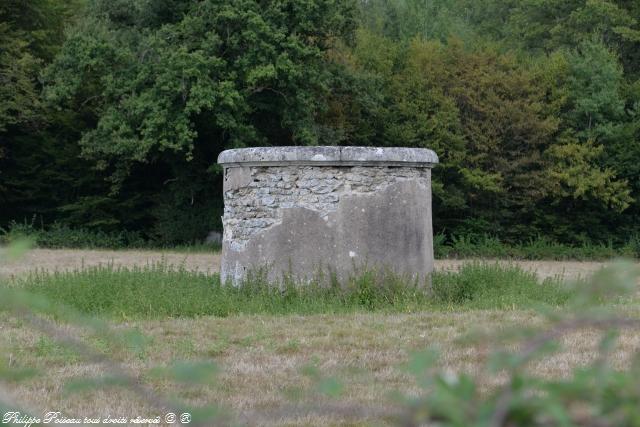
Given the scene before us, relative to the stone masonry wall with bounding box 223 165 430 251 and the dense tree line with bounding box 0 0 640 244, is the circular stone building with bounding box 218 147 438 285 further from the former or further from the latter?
the dense tree line with bounding box 0 0 640 244

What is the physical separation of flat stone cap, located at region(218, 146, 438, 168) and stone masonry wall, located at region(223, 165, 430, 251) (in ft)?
0.21

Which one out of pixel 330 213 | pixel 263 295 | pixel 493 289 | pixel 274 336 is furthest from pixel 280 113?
pixel 274 336

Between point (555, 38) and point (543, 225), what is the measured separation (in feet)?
32.4

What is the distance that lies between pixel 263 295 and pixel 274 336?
Result: 6.35 feet

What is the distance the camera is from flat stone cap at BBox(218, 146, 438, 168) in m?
9.48

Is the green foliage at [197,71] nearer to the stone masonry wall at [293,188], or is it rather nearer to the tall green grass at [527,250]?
the tall green grass at [527,250]

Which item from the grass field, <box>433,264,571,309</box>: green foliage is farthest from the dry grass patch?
<box>433,264,571,309</box>: green foliage

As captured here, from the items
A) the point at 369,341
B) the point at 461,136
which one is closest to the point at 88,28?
the point at 461,136

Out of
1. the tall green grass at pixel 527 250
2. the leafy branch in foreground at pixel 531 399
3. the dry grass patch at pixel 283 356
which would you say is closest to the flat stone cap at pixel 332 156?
the dry grass patch at pixel 283 356

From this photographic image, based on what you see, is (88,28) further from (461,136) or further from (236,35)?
(461,136)

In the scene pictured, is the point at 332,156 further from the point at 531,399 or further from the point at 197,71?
the point at 197,71

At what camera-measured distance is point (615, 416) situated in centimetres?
131

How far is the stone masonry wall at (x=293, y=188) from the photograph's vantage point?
31.1ft

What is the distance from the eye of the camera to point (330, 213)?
31.0ft
